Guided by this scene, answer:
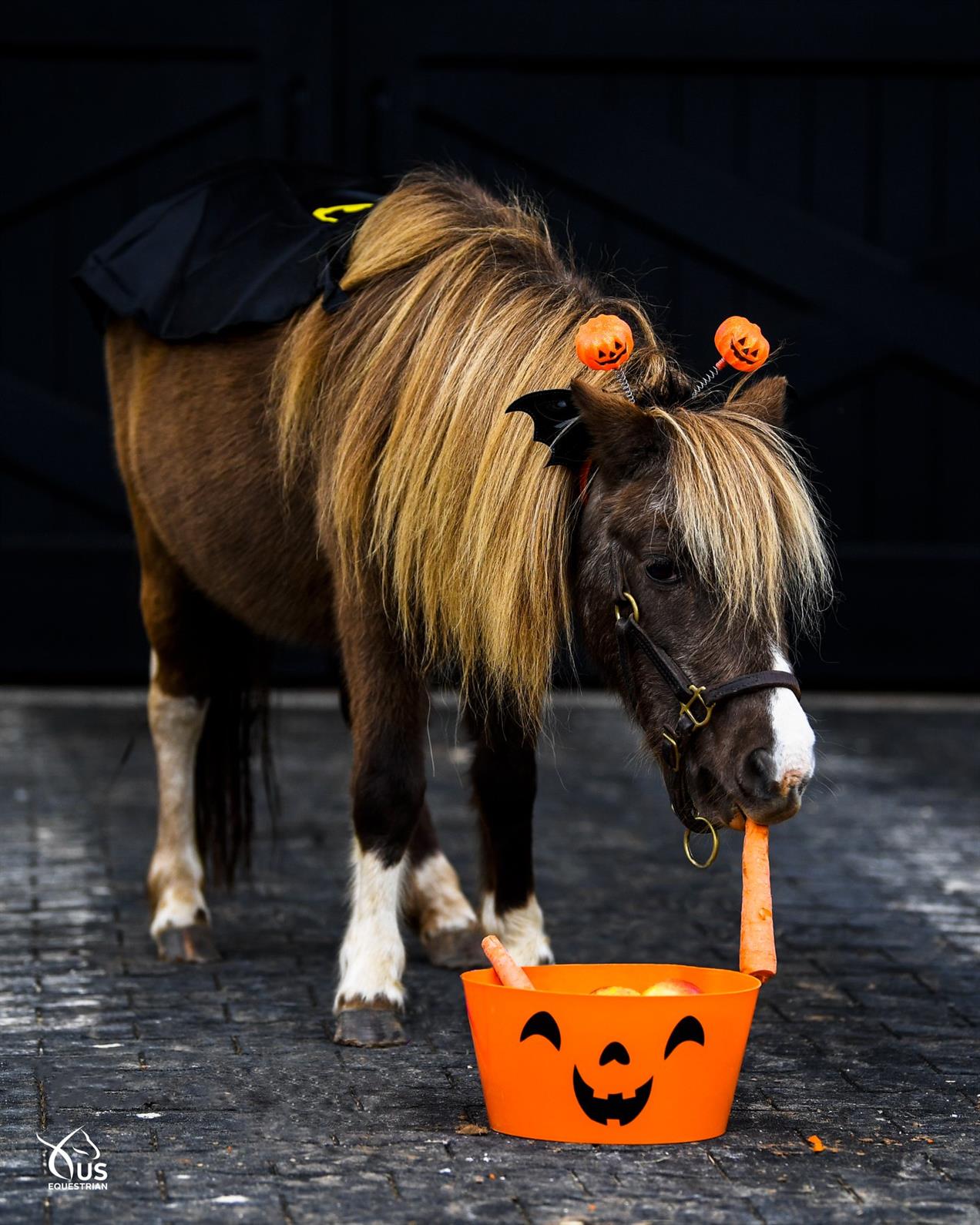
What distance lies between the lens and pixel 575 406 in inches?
137

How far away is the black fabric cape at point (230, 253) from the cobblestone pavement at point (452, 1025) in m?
1.29

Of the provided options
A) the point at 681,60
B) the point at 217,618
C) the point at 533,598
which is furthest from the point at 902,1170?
the point at 681,60

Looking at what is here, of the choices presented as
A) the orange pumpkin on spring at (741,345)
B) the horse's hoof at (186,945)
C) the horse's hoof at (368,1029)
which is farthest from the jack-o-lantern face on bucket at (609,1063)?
the horse's hoof at (186,945)

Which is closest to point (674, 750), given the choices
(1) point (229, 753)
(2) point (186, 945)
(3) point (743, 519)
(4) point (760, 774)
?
(4) point (760, 774)

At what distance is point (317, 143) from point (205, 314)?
339cm

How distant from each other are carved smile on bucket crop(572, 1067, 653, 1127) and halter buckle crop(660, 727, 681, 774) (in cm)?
58

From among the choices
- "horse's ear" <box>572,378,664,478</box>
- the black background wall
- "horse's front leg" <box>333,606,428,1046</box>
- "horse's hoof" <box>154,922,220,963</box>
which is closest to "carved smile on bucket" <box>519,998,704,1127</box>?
"horse's front leg" <box>333,606,428,1046</box>

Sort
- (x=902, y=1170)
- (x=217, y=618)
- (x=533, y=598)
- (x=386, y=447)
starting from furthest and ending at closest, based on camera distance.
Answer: (x=217, y=618) → (x=386, y=447) → (x=533, y=598) → (x=902, y=1170)

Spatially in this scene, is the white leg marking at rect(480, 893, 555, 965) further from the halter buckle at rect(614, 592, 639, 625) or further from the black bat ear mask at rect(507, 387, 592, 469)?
the black bat ear mask at rect(507, 387, 592, 469)

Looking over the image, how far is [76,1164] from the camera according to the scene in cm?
303

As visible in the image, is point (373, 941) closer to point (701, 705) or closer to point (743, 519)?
point (701, 705)

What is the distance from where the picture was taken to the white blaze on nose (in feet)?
10.2

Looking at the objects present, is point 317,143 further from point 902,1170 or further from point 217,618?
point 902,1170

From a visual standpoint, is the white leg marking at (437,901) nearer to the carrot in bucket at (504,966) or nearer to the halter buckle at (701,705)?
the carrot in bucket at (504,966)
